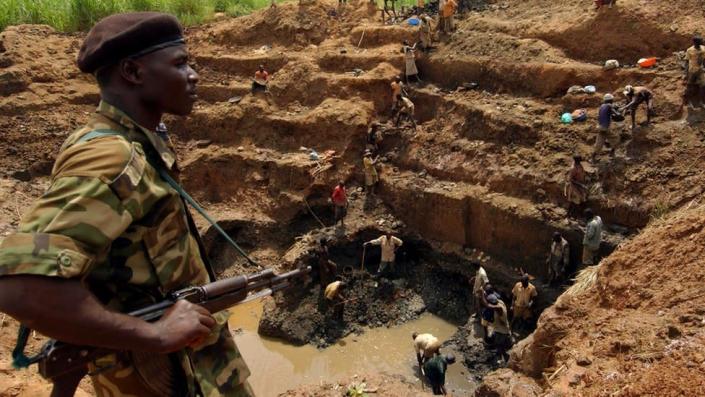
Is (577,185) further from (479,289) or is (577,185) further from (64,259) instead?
(64,259)

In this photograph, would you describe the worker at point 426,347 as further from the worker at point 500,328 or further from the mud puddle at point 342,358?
the worker at point 500,328

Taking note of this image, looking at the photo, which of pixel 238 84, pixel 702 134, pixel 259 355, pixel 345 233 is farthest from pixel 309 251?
pixel 702 134

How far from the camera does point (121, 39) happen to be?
1.67 metres

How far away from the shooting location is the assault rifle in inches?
60.0

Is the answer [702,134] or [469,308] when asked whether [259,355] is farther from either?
[702,134]

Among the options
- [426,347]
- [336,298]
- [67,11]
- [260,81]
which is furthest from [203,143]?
[426,347]

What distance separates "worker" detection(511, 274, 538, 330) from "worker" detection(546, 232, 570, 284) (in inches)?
19.6

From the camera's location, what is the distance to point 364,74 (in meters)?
13.8

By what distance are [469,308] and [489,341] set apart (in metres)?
1.34

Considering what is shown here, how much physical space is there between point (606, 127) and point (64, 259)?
31.8 ft

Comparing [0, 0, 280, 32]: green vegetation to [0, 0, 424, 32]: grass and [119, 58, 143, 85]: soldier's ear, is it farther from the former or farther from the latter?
[119, 58, 143, 85]: soldier's ear

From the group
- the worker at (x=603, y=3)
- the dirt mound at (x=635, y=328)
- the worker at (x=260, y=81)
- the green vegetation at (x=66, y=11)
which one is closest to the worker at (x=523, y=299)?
the dirt mound at (x=635, y=328)

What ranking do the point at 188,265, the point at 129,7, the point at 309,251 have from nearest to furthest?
the point at 188,265 < the point at 309,251 < the point at 129,7

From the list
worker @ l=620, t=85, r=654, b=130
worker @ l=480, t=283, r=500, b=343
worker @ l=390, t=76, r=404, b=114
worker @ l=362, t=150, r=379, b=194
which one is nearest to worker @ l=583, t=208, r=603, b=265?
worker @ l=480, t=283, r=500, b=343
